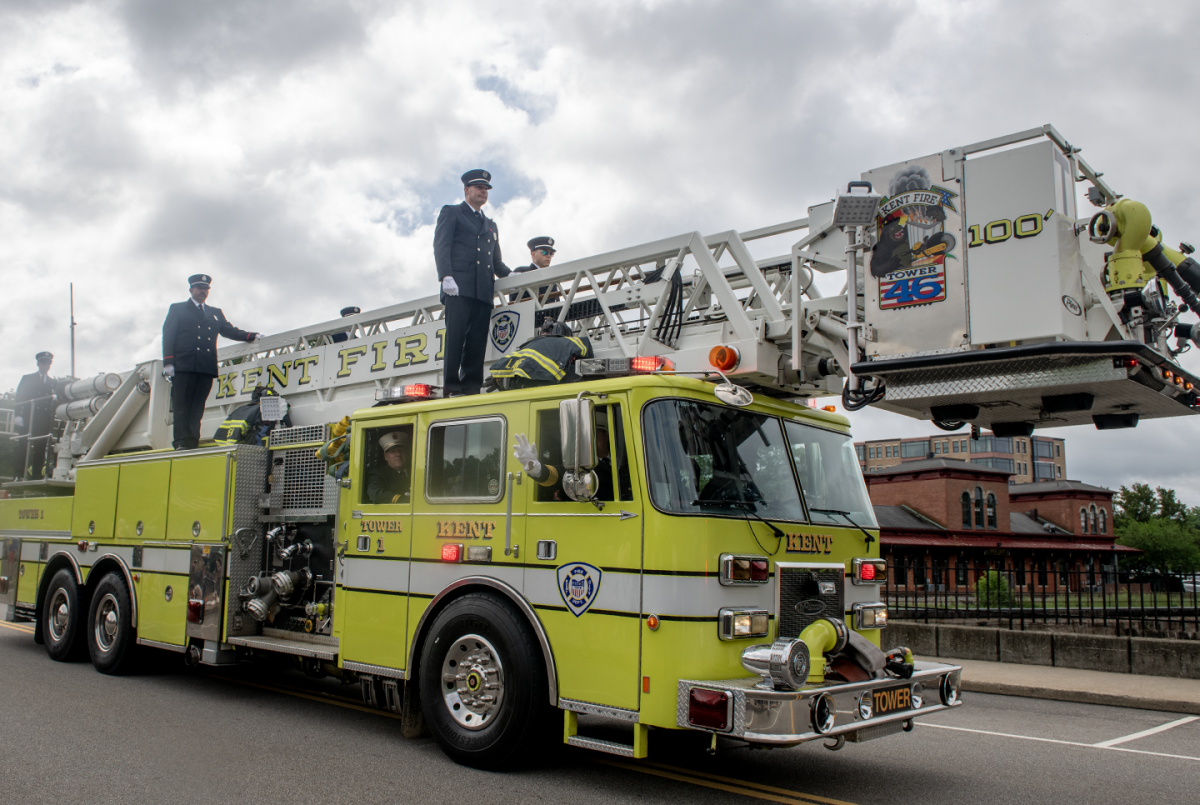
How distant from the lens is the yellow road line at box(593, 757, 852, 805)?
16.9 ft

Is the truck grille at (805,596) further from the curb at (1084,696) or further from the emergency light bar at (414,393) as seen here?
the curb at (1084,696)

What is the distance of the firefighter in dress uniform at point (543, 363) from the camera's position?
6129 mm

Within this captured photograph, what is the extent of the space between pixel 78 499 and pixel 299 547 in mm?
3600

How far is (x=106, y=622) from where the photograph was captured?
9.20 metres

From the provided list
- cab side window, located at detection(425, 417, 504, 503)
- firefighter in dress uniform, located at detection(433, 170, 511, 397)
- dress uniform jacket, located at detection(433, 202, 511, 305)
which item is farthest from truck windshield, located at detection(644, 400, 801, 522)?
dress uniform jacket, located at detection(433, 202, 511, 305)

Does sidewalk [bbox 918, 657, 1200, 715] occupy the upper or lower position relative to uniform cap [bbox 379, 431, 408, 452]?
lower

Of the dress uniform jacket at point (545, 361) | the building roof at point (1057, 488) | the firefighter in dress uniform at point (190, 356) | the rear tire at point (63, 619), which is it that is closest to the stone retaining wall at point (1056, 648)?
the dress uniform jacket at point (545, 361)

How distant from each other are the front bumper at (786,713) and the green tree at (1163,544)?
8611cm

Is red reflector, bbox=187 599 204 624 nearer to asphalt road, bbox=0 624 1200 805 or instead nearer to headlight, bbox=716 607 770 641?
asphalt road, bbox=0 624 1200 805

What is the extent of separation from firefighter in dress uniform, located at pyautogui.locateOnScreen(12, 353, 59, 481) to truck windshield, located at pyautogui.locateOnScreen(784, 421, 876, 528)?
11554 mm

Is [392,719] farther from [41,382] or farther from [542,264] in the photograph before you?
[41,382]

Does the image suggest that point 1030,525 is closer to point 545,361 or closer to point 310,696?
point 310,696

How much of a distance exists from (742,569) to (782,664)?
626mm

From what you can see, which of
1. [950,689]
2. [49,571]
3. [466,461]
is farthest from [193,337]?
[950,689]
